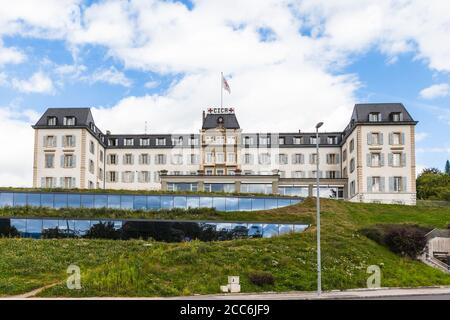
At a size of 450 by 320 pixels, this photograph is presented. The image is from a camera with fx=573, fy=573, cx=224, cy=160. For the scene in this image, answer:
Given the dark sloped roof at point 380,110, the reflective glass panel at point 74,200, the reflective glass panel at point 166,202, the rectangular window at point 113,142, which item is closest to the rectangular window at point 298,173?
the dark sloped roof at point 380,110

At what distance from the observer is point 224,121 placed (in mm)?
89812

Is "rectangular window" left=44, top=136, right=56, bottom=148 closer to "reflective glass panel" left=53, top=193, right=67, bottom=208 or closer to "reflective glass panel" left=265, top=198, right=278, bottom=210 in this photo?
"reflective glass panel" left=53, top=193, right=67, bottom=208

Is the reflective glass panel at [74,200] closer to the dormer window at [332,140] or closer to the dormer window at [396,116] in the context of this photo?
the dormer window at [396,116]

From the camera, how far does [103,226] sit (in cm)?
4925

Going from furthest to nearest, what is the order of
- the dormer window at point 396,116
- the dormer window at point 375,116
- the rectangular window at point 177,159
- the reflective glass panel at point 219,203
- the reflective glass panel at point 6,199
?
the rectangular window at point 177,159 → the dormer window at point 375,116 → the dormer window at point 396,116 → the reflective glass panel at point 219,203 → the reflective glass panel at point 6,199

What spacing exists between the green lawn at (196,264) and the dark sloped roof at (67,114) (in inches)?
1565

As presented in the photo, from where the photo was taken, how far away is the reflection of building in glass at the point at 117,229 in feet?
159

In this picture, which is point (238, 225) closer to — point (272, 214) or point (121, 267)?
point (272, 214)

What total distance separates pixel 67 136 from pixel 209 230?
39.1 m

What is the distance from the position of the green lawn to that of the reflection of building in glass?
337 cm

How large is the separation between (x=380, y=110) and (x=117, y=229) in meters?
44.2

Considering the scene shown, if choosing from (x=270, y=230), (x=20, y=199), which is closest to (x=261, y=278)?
(x=270, y=230)

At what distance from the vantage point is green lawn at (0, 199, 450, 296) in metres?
31.5
